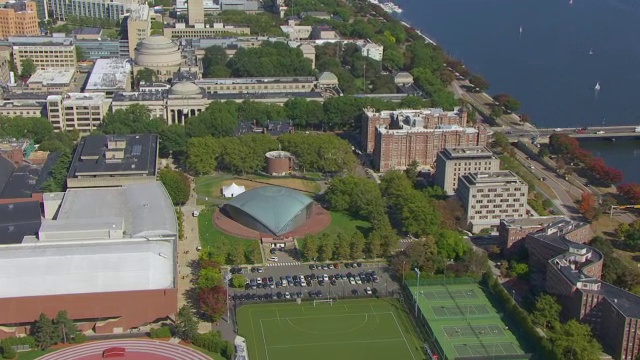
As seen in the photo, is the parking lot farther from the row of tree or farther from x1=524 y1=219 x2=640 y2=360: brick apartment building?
the row of tree

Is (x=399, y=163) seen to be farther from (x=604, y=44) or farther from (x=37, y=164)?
(x=604, y=44)

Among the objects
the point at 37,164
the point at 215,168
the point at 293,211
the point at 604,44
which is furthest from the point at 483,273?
the point at 604,44

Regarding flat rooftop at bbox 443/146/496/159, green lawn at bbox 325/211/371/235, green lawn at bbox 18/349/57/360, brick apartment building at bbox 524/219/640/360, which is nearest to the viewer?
green lawn at bbox 18/349/57/360

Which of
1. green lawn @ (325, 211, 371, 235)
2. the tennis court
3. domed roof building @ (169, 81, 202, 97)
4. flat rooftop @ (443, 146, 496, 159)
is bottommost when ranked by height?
the tennis court

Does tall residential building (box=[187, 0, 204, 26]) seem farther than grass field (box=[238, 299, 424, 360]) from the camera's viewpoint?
Yes

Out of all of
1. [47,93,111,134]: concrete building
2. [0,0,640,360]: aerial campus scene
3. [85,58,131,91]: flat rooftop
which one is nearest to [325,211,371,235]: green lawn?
[0,0,640,360]: aerial campus scene

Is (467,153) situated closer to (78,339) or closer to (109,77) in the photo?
(78,339)

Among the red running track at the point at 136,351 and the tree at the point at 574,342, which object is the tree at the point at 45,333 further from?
the tree at the point at 574,342

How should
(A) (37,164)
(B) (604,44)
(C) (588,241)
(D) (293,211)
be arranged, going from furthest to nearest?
(B) (604,44) → (A) (37,164) → (D) (293,211) → (C) (588,241)
